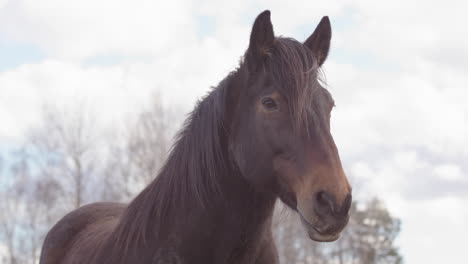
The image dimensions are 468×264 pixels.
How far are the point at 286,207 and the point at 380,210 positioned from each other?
4126cm

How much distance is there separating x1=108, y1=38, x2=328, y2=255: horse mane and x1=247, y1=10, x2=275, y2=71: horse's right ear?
0.06 meters

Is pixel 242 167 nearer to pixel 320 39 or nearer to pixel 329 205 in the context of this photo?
pixel 329 205

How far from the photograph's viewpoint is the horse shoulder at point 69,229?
6.53 m

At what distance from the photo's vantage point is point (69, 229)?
22.2ft

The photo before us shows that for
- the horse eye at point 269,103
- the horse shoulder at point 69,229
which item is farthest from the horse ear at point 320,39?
the horse shoulder at point 69,229

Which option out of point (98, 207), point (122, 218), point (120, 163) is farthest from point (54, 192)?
point (122, 218)

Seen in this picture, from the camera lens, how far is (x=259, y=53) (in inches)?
180

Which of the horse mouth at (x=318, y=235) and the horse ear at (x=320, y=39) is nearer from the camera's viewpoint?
the horse mouth at (x=318, y=235)

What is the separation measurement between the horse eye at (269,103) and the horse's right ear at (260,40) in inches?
14.2

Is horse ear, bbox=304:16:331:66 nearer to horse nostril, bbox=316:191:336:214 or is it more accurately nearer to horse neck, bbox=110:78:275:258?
horse neck, bbox=110:78:275:258

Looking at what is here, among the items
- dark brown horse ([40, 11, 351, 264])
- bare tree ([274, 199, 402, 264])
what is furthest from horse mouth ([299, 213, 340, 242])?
bare tree ([274, 199, 402, 264])

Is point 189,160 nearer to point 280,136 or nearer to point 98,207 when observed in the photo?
point 280,136

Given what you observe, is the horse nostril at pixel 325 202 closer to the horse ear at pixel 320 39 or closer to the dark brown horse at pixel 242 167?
the dark brown horse at pixel 242 167

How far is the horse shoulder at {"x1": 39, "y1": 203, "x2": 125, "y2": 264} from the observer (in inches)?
257
